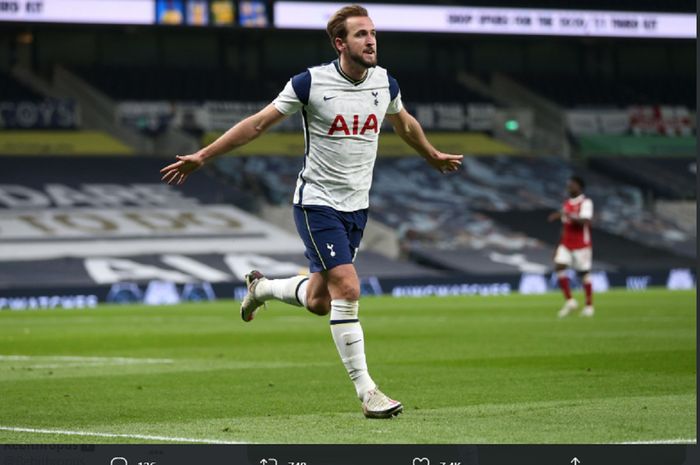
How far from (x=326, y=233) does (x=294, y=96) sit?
942 millimetres

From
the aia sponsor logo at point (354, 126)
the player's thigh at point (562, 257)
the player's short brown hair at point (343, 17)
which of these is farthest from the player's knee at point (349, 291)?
the player's thigh at point (562, 257)

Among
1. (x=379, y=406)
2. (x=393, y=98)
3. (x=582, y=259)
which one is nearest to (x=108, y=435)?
(x=379, y=406)

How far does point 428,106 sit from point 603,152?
6.87m

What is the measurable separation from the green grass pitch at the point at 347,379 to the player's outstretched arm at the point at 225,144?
1.63m

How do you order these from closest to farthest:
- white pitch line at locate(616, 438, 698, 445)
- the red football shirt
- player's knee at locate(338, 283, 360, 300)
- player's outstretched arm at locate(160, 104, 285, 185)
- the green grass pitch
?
white pitch line at locate(616, 438, 698, 445) < the green grass pitch < player's outstretched arm at locate(160, 104, 285, 185) < player's knee at locate(338, 283, 360, 300) < the red football shirt

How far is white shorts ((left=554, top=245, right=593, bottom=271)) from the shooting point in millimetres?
24719

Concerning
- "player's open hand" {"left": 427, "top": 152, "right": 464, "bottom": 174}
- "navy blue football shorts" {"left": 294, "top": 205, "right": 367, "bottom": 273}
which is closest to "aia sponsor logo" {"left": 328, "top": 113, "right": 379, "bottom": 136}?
"navy blue football shorts" {"left": 294, "top": 205, "right": 367, "bottom": 273}

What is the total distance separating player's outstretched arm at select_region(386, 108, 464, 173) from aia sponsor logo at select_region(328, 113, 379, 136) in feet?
1.49

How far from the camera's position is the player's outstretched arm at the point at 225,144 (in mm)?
9039

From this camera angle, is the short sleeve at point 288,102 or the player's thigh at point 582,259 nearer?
the short sleeve at point 288,102

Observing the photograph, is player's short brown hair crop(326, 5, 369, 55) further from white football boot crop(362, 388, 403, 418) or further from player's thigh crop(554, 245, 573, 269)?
player's thigh crop(554, 245, 573, 269)

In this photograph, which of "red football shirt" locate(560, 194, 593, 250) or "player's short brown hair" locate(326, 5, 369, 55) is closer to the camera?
"player's short brown hair" locate(326, 5, 369, 55)

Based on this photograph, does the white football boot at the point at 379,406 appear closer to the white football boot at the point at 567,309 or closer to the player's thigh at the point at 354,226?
the player's thigh at the point at 354,226

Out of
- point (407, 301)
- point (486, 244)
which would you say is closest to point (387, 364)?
point (407, 301)
